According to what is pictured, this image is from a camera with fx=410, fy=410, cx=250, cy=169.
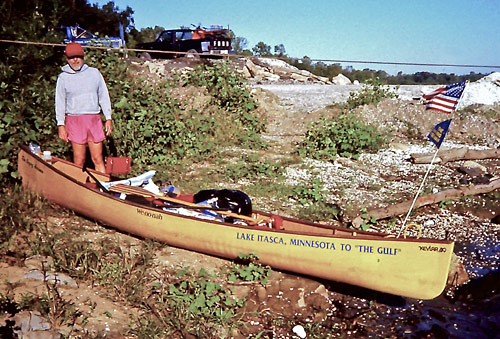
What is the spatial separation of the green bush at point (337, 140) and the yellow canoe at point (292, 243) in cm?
469

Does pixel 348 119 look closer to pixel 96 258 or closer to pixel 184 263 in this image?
pixel 184 263

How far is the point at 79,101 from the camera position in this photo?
6.33 metres

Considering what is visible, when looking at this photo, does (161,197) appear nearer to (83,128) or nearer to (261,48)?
(83,128)

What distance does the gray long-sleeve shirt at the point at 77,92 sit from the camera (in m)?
6.23

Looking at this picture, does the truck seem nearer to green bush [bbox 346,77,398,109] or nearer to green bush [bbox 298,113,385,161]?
green bush [bbox 346,77,398,109]

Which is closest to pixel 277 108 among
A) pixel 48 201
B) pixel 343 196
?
pixel 343 196

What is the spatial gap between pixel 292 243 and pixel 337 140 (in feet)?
20.4

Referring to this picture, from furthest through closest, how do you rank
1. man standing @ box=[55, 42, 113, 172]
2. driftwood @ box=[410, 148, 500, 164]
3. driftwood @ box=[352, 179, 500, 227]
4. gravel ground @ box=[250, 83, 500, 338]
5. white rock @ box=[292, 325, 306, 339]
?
driftwood @ box=[410, 148, 500, 164] → driftwood @ box=[352, 179, 500, 227] → man standing @ box=[55, 42, 113, 172] → gravel ground @ box=[250, 83, 500, 338] → white rock @ box=[292, 325, 306, 339]

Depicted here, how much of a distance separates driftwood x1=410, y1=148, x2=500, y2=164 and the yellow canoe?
620 cm

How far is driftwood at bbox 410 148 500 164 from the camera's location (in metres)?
10.7

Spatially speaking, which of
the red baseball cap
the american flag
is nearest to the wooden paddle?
the red baseball cap

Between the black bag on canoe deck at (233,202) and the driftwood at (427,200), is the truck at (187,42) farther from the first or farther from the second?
the black bag on canoe deck at (233,202)

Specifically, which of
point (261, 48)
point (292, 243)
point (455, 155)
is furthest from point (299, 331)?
point (261, 48)

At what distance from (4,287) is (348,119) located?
936cm
